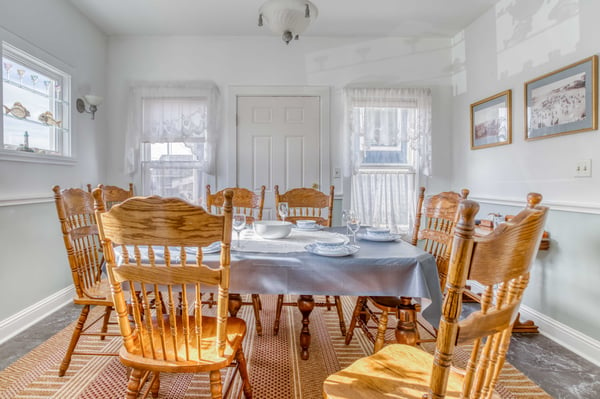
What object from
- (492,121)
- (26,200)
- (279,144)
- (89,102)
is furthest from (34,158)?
(492,121)

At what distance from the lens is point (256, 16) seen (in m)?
3.25

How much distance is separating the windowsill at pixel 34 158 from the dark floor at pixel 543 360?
127 cm

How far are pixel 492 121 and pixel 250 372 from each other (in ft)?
9.95

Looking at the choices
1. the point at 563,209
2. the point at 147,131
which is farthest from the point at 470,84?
the point at 147,131

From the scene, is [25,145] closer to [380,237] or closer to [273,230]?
[273,230]

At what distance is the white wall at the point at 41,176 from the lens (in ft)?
7.56

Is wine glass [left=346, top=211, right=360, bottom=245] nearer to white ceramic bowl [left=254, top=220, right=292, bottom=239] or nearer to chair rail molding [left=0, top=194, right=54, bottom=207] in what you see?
white ceramic bowl [left=254, top=220, right=292, bottom=239]

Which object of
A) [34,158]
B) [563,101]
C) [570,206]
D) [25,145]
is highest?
[563,101]

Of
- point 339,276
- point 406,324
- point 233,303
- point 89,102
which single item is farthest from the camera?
point 89,102

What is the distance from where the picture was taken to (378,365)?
1.08 meters

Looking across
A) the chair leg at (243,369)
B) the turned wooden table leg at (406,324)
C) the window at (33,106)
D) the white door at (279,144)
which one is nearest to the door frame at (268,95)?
the white door at (279,144)

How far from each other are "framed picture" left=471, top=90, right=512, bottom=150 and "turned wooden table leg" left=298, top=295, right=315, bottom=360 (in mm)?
2338

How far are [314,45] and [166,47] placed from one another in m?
1.72

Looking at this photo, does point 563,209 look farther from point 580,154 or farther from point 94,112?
point 94,112
